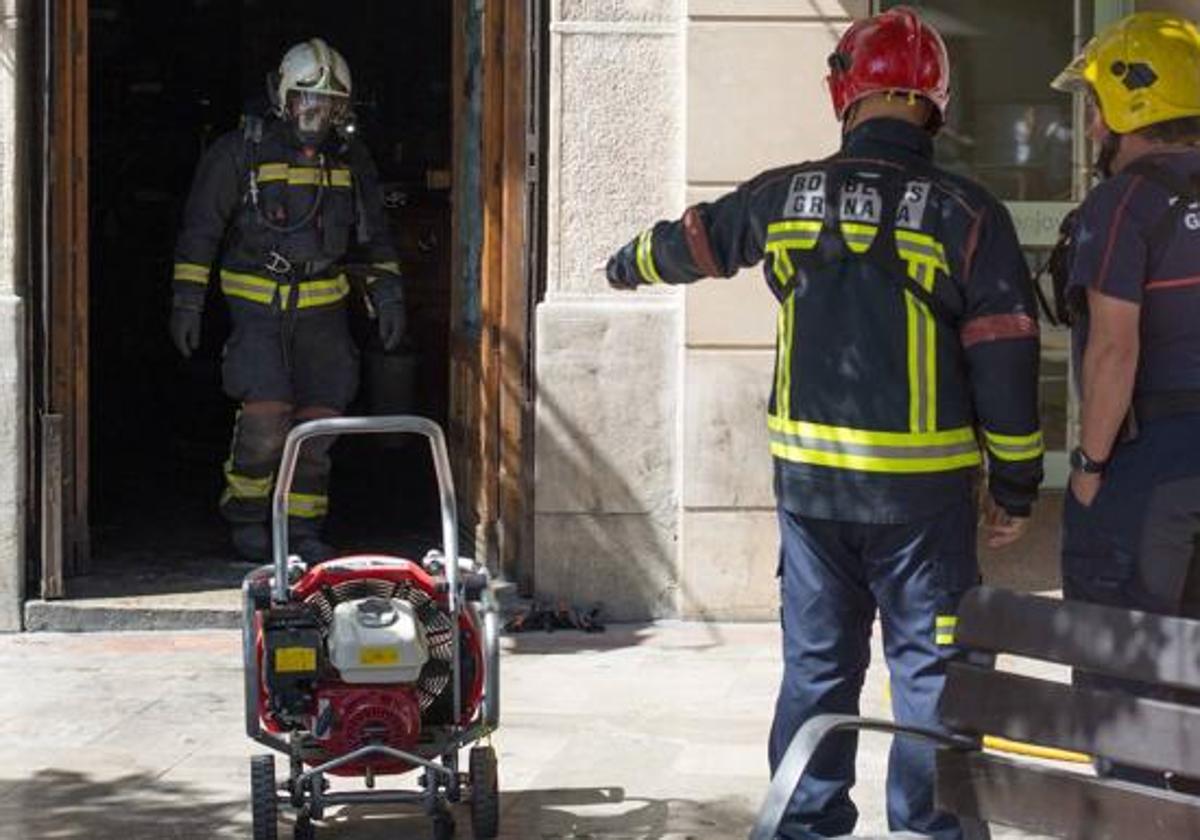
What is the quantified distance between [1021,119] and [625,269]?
405 cm

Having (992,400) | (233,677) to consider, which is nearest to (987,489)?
(992,400)

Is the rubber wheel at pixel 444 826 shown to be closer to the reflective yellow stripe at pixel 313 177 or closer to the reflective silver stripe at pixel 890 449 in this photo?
the reflective silver stripe at pixel 890 449

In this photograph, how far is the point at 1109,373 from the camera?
543 centimetres

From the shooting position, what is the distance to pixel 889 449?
18.0 ft

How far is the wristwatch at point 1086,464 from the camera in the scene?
18.2 ft

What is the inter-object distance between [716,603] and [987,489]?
3987mm

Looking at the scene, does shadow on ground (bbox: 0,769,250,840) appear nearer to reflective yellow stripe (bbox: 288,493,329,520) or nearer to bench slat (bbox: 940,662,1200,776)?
bench slat (bbox: 940,662,1200,776)

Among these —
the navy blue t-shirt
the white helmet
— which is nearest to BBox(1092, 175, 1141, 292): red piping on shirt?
the navy blue t-shirt

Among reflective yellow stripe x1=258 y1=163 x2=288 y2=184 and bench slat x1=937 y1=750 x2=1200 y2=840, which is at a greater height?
reflective yellow stripe x1=258 y1=163 x2=288 y2=184

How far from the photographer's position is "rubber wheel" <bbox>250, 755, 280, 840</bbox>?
249 inches

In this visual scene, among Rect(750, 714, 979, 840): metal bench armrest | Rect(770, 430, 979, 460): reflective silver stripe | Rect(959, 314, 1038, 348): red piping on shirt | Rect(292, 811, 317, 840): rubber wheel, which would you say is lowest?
Rect(292, 811, 317, 840): rubber wheel

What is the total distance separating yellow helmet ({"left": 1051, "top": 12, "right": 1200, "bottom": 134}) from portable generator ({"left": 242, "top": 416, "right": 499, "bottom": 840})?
6.60ft

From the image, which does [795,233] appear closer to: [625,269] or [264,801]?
[625,269]

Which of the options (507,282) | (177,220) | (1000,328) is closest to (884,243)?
(1000,328)
